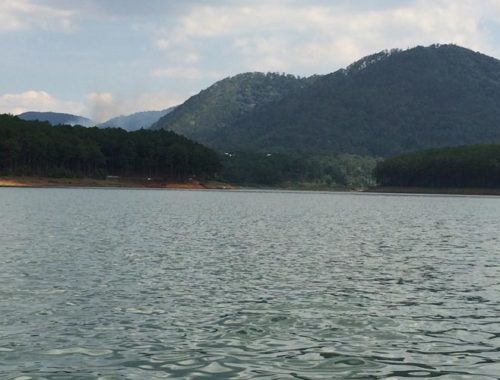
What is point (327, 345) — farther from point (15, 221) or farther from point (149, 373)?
point (15, 221)

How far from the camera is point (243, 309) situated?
30.7m

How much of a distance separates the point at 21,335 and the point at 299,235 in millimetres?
49964

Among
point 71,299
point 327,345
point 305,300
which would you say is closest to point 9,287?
point 71,299

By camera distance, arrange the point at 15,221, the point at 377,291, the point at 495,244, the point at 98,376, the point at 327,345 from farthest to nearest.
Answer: the point at 15,221, the point at 495,244, the point at 377,291, the point at 327,345, the point at 98,376

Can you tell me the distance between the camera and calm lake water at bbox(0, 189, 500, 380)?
21.8m

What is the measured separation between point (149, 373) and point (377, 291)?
64.4ft

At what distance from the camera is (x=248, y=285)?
124 ft

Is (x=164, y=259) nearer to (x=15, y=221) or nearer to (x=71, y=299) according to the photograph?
(x=71, y=299)

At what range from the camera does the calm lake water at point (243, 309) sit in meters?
21.8

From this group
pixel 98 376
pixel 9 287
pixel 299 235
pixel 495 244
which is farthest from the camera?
pixel 299 235

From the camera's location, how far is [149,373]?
2050 cm

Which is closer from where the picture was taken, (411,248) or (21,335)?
(21,335)

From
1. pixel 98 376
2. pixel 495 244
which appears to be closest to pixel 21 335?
pixel 98 376

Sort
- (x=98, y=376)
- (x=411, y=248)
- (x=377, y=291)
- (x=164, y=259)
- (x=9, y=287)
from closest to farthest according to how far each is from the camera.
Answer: (x=98, y=376)
(x=9, y=287)
(x=377, y=291)
(x=164, y=259)
(x=411, y=248)
